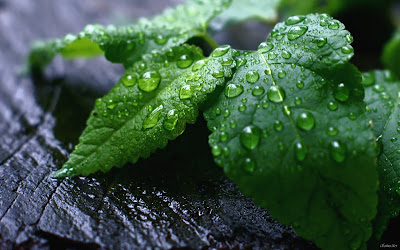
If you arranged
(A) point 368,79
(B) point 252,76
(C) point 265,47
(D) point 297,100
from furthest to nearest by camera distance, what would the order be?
(A) point 368,79 < (C) point 265,47 < (B) point 252,76 < (D) point 297,100

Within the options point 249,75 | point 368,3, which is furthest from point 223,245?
point 368,3

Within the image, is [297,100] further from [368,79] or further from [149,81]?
[368,79]

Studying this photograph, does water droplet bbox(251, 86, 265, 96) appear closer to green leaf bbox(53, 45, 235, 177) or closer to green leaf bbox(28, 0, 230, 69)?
green leaf bbox(53, 45, 235, 177)

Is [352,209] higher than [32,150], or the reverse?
[32,150]

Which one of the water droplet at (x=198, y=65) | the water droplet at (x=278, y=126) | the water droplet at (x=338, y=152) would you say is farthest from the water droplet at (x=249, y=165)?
the water droplet at (x=198, y=65)

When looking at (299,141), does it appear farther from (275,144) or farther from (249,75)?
(249,75)

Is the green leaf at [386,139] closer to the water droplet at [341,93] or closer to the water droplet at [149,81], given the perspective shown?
the water droplet at [341,93]

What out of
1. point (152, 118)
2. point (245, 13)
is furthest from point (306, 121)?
point (245, 13)
